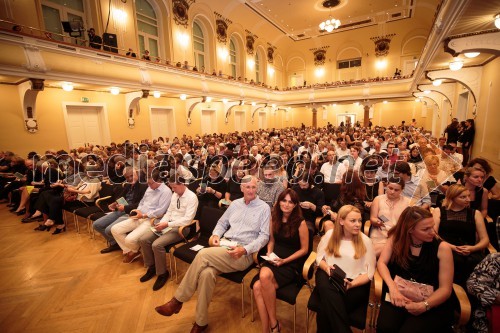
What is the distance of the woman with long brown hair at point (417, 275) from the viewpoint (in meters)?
1.84

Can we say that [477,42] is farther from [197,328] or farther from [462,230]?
[197,328]

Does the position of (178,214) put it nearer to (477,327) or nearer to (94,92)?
(477,327)

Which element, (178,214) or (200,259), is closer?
(200,259)

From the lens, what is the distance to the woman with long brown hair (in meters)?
1.84

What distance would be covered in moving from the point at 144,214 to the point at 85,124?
830 centimetres

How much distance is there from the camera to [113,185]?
15.1 ft

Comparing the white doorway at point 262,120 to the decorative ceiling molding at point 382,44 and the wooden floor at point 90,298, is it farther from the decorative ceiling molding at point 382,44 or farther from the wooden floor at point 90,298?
the wooden floor at point 90,298

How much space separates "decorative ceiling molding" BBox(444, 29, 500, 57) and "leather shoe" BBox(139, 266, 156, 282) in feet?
22.6

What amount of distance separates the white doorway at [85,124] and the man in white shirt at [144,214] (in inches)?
298

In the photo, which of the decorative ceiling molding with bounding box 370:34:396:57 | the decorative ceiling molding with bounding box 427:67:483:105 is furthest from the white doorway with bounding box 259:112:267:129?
the decorative ceiling molding with bounding box 427:67:483:105

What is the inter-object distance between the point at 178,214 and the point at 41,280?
6.82ft

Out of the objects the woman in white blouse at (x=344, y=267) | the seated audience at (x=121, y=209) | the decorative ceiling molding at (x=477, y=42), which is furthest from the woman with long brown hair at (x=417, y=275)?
the decorative ceiling molding at (x=477, y=42)

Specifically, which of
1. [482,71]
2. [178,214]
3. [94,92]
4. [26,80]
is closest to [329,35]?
[482,71]

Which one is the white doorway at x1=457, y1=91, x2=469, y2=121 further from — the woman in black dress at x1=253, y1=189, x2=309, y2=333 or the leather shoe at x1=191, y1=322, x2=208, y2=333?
the leather shoe at x1=191, y1=322, x2=208, y2=333
